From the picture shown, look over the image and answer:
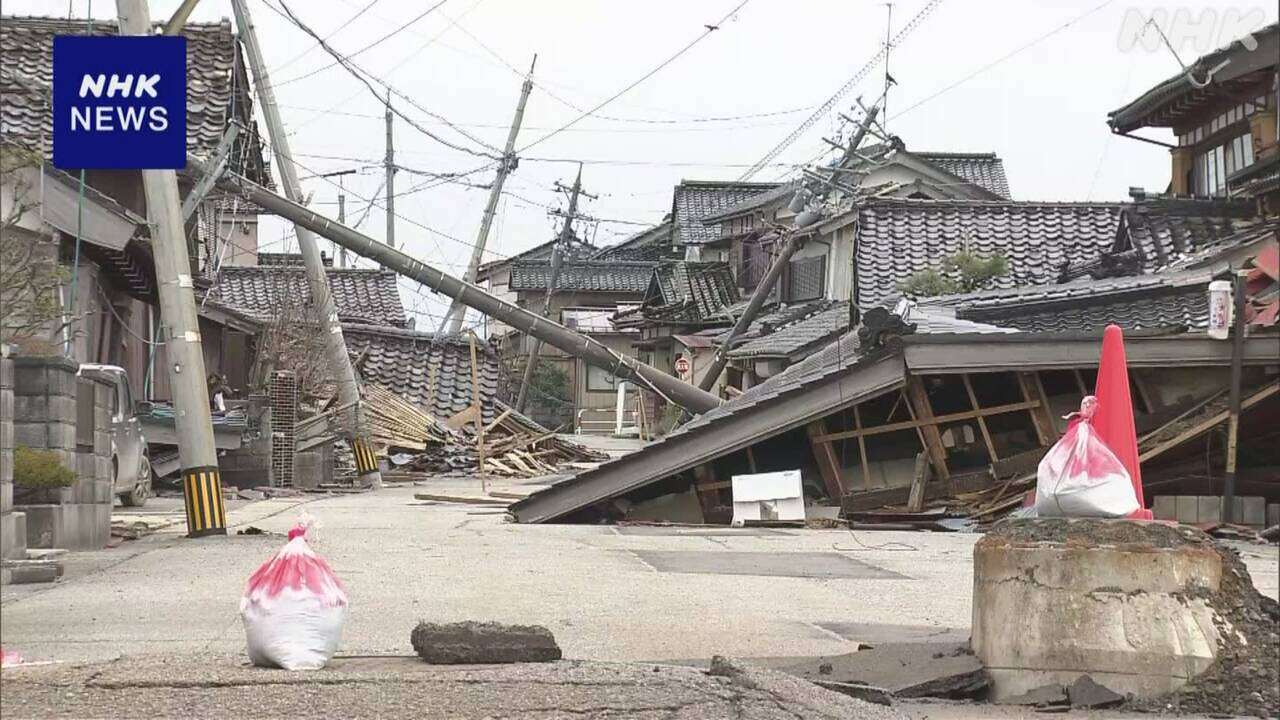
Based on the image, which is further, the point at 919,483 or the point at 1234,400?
the point at 919,483

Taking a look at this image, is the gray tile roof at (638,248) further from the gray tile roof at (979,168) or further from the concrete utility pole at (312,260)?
the concrete utility pole at (312,260)

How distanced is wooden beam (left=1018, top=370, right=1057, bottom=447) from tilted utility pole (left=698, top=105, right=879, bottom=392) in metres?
14.8


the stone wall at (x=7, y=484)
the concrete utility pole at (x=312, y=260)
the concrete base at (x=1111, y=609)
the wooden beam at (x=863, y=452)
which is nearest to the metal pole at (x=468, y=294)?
the concrete utility pole at (x=312, y=260)

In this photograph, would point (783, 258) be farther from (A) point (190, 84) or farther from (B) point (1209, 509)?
(B) point (1209, 509)

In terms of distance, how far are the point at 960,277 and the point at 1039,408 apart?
8.97 m

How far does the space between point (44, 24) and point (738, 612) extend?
5.97m

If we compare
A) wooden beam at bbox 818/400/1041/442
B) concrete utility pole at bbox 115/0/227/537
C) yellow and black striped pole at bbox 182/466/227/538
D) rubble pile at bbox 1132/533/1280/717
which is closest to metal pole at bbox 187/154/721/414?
concrete utility pole at bbox 115/0/227/537

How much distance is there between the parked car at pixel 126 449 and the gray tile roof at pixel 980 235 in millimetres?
13449

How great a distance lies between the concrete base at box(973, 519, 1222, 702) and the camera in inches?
266

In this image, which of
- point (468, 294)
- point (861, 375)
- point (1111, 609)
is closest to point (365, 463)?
point (468, 294)

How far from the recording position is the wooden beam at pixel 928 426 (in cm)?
1867

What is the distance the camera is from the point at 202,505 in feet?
50.0

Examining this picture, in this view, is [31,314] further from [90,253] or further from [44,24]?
[90,253]

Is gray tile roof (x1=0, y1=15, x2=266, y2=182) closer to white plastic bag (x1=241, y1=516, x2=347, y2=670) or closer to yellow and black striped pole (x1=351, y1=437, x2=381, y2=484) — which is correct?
white plastic bag (x1=241, y1=516, x2=347, y2=670)
